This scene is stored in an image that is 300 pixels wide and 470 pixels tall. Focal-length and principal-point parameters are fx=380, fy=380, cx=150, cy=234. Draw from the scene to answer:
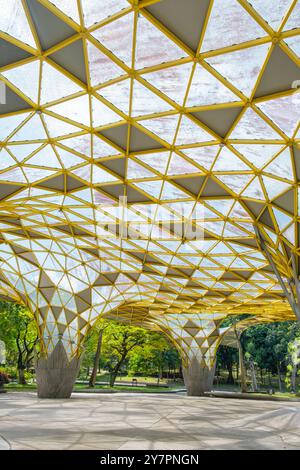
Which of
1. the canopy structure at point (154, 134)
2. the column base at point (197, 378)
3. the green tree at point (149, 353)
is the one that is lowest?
the column base at point (197, 378)

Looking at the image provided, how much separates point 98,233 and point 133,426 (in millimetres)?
15194

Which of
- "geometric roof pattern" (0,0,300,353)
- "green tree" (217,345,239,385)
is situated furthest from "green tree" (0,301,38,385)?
"green tree" (217,345,239,385)

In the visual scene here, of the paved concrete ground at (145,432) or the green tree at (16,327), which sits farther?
the green tree at (16,327)

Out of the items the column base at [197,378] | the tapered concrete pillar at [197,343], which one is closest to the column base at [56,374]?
the tapered concrete pillar at [197,343]

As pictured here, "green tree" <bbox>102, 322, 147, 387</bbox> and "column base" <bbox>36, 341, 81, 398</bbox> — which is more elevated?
"green tree" <bbox>102, 322, 147, 387</bbox>

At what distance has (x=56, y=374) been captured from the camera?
43031mm

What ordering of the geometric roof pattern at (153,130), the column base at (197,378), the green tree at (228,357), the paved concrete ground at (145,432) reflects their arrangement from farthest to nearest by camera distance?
the green tree at (228,357)
the column base at (197,378)
the paved concrete ground at (145,432)
the geometric roof pattern at (153,130)

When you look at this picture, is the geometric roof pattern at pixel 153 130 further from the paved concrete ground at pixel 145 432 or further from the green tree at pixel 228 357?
the green tree at pixel 228 357

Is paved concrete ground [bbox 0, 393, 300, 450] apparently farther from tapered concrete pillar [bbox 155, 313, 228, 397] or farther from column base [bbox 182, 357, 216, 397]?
column base [bbox 182, 357, 216, 397]

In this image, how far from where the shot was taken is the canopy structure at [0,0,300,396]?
13062 millimetres

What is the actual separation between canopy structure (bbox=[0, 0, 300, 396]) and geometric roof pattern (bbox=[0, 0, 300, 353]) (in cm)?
7

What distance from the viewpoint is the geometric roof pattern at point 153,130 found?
1304cm

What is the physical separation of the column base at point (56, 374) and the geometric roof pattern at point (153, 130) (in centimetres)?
1444

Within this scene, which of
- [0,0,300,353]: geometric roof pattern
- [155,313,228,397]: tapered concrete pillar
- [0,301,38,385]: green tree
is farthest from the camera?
[155,313,228,397]: tapered concrete pillar
